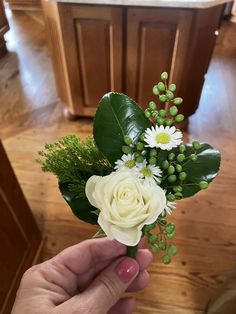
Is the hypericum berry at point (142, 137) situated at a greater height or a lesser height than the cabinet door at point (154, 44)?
greater

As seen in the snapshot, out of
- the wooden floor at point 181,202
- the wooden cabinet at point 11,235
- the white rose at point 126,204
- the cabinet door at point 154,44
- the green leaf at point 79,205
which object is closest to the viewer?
the white rose at point 126,204

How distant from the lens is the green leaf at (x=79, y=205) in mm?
451

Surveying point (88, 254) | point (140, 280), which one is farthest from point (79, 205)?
point (140, 280)

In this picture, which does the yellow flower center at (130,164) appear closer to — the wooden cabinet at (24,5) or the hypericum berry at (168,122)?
the hypericum berry at (168,122)

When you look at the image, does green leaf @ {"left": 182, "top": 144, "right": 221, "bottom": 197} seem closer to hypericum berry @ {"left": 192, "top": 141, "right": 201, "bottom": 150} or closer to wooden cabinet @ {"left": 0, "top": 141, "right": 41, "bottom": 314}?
hypericum berry @ {"left": 192, "top": 141, "right": 201, "bottom": 150}

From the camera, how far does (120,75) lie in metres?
1.57

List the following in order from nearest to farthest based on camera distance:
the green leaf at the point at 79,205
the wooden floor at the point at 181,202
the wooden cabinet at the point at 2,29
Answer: the green leaf at the point at 79,205
the wooden floor at the point at 181,202
the wooden cabinet at the point at 2,29

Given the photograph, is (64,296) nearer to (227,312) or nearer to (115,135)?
(115,135)

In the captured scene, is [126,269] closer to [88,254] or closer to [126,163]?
[88,254]

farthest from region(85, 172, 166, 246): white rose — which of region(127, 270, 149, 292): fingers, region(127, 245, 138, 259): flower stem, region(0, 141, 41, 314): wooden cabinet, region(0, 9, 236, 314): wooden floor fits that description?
region(0, 9, 236, 314): wooden floor

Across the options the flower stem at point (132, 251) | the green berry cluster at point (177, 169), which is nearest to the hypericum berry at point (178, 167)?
the green berry cluster at point (177, 169)

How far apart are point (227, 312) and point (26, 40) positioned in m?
2.97

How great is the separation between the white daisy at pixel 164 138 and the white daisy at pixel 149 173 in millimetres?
30

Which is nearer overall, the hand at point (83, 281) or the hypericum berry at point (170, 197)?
the hypericum berry at point (170, 197)
